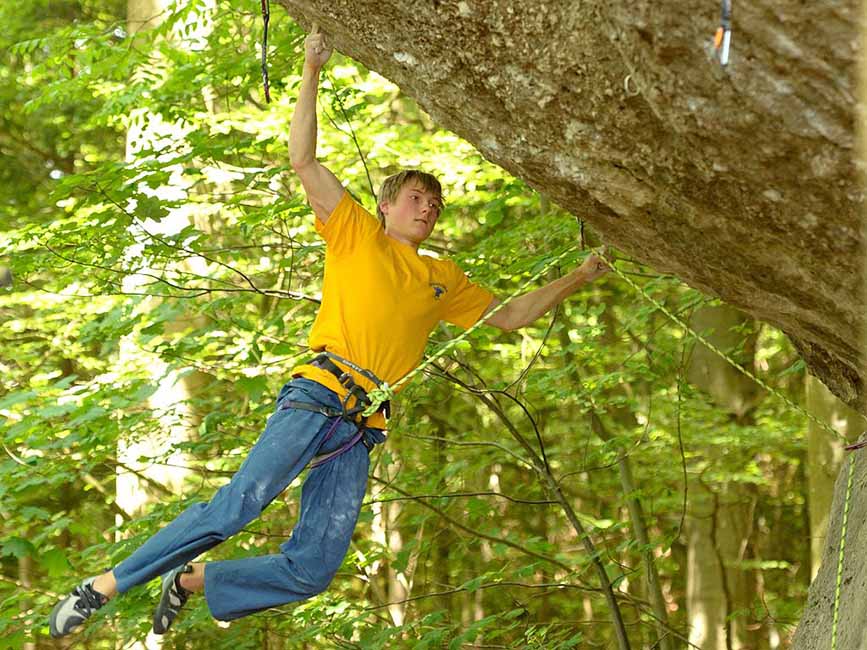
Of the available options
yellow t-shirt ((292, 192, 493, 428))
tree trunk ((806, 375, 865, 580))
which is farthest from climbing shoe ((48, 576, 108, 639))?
tree trunk ((806, 375, 865, 580))

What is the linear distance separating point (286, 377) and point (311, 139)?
475cm

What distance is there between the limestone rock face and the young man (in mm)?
699

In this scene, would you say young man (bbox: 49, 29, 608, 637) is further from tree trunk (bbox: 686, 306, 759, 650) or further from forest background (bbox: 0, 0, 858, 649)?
tree trunk (bbox: 686, 306, 759, 650)

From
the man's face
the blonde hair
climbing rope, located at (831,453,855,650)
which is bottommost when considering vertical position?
climbing rope, located at (831,453,855,650)

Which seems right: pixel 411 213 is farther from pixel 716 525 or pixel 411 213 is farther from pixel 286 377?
pixel 716 525

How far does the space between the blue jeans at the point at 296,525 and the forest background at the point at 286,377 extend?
36.8 inches

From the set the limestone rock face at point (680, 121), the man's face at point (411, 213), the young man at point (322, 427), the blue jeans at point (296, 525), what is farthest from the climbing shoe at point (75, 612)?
the limestone rock face at point (680, 121)

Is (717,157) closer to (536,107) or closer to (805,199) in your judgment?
(805,199)

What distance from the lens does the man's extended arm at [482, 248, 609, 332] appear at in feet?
14.4

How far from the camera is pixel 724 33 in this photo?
2.20 metres

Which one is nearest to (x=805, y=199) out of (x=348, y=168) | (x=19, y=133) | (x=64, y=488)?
(x=348, y=168)

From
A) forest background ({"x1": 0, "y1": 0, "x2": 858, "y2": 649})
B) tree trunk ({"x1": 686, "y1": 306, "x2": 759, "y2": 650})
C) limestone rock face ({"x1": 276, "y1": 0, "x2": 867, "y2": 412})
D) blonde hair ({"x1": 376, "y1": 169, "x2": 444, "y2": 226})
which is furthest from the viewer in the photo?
tree trunk ({"x1": 686, "y1": 306, "x2": 759, "y2": 650})

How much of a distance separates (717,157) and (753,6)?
0.49m

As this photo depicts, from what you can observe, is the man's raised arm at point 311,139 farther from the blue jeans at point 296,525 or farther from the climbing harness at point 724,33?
the climbing harness at point 724,33
